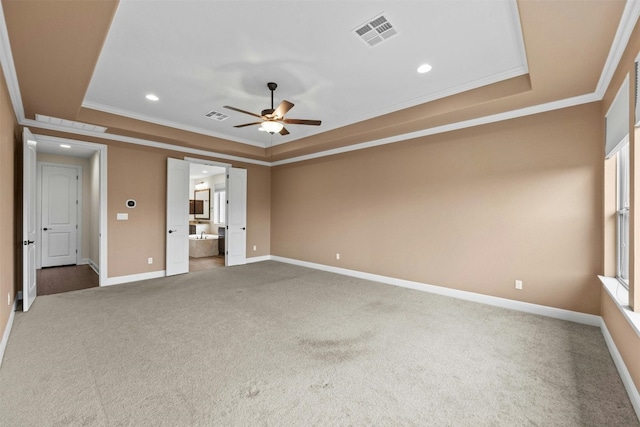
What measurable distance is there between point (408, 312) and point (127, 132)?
208 inches

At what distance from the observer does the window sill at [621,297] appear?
2047 millimetres

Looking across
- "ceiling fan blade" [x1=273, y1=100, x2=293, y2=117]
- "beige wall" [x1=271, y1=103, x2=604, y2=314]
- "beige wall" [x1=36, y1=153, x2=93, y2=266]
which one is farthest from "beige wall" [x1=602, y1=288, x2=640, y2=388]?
"beige wall" [x1=36, y1=153, x2=93, y2=266]

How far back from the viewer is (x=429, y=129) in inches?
185

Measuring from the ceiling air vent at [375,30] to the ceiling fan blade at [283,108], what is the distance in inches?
40.3

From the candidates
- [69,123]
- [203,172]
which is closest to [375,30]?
[69,123]

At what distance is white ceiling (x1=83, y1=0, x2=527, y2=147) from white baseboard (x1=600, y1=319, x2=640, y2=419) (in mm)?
2888

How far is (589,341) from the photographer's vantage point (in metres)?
2.94

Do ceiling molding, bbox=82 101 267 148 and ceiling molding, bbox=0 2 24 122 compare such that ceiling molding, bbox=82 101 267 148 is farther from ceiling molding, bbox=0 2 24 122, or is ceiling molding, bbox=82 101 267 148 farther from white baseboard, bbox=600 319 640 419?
white baseboard, bbox=600 319 640 419

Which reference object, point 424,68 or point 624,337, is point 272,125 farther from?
point 624,337

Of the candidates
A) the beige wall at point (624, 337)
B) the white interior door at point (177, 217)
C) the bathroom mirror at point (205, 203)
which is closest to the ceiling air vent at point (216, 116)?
the white interior door at point (177, 217)

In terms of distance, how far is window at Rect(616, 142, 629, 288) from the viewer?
9.80 feet

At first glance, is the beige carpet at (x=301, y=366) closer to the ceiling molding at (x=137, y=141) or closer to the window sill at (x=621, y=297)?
the window sill at (x=621, y=297)

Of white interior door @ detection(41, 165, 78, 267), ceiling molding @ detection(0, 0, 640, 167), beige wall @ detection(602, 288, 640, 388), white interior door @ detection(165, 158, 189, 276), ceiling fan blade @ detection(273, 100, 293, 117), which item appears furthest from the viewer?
white interior door @ detection(41, 165, 78, 267)

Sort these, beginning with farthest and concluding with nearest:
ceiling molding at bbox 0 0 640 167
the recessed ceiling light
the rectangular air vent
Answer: the rectangular air vent
the recessed ceiling light
ceiling molding at bbox 0 0 640 167
